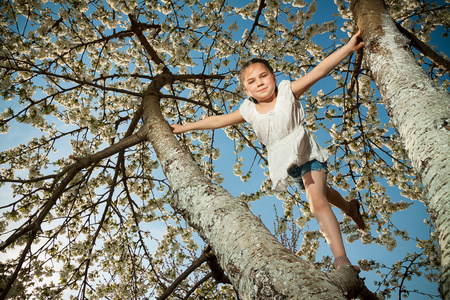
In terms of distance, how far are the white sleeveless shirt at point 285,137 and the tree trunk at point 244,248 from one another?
0.74 metres

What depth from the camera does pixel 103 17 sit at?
518 cm

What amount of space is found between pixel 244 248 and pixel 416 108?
3.65 ft

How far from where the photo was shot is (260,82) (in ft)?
7.34

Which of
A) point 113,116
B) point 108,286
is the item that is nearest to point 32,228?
point 108,286

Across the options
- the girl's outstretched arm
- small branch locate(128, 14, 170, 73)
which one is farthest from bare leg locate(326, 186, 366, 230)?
small branch locate(128, 14, 170, 73)

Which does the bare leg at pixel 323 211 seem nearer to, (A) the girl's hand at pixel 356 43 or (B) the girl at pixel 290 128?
(B) the girl at pixel 290 128

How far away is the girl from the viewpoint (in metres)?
2.01

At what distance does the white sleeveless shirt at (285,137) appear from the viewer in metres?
2.08

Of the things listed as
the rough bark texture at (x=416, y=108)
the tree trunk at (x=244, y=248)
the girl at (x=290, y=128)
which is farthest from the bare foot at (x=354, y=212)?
the rough bark texture at (x=416, y=108)

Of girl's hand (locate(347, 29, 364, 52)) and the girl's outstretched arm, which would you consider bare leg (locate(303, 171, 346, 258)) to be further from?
girl's hand (locate(347, 29, 364, 52))

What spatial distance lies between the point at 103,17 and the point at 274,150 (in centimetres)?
505

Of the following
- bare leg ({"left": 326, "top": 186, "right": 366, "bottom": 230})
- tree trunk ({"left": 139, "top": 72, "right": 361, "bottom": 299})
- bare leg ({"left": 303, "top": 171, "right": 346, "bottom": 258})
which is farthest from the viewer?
bare leg ({"left": 326, "top": 186, "right": 366, "bottom": 230})

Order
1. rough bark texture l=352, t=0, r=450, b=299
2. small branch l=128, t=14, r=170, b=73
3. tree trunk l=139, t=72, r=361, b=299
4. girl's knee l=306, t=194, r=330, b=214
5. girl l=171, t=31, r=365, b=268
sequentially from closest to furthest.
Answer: tree trunk l=139, t=72, r=361, b=299
rough bark texture l=352, t=0, r=450, b=299
girl's knee l=306, t=194, r=330, b=214
girl l=171, t=31, r=365, b=268
small branch l=128, t=14, r=170, b=73

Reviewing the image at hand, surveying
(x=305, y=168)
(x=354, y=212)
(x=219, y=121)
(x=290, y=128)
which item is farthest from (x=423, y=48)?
(x=219, y=121)
